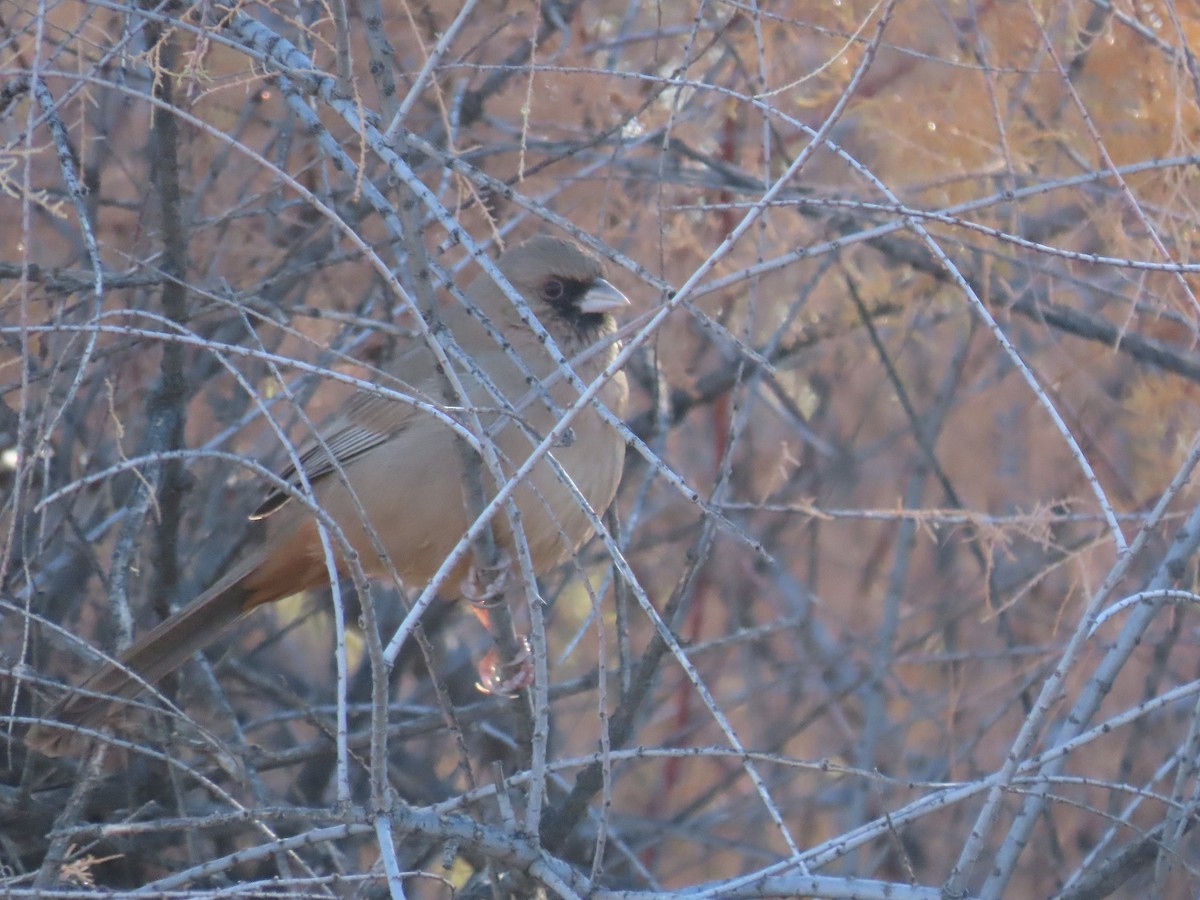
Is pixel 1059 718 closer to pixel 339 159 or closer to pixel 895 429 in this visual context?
pixel 895 429

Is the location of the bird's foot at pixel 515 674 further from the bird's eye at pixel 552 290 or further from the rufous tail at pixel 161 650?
the bird's eye at pixel 552 290

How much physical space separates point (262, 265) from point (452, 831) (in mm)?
2869

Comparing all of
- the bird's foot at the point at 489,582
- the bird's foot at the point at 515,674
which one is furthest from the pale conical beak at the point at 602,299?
the bird's foot at the point at 515,674

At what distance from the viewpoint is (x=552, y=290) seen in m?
4.66

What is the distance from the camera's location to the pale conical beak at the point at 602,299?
453 cm

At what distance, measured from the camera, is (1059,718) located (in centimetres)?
602

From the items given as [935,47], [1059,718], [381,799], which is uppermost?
[935,47]

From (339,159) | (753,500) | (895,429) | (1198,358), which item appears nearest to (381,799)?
(339,159)

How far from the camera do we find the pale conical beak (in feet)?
14.9

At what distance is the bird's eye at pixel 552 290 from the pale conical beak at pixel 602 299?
0.08m

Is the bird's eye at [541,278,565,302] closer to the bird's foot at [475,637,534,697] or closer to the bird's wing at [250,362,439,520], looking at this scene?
the bird's wing at [250,362,439,520]

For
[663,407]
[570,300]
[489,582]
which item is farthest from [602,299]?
[489,582]

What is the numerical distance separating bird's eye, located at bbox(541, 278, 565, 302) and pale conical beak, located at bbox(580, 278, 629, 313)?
3.2 inches

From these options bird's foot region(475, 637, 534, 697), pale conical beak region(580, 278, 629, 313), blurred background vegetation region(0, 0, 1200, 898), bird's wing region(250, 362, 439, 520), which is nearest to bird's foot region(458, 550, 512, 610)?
bird's foot region(475, 637, 534, 697)
